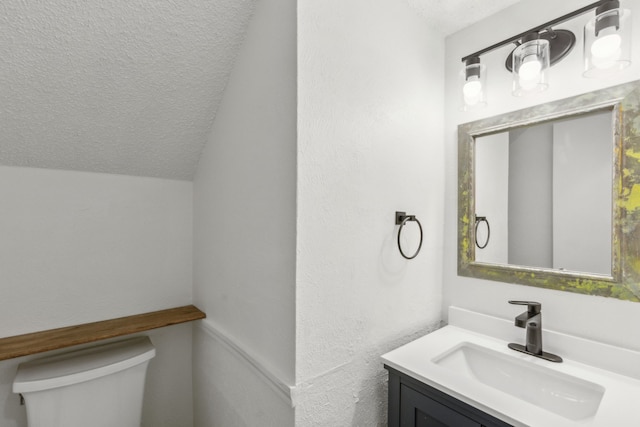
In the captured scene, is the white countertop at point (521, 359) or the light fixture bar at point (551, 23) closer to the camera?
the white countertop at point (521, 359)

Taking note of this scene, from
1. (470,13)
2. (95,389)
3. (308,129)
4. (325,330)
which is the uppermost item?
(470,13)

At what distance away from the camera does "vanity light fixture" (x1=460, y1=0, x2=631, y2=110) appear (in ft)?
3.10

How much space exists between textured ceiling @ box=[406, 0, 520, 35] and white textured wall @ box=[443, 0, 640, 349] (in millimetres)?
38

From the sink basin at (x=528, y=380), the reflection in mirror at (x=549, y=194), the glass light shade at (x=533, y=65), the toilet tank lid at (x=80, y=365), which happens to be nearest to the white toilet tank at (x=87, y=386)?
the toilet tank lid at (x=80, y=365)

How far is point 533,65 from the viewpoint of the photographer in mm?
1098

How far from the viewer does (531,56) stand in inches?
43.3

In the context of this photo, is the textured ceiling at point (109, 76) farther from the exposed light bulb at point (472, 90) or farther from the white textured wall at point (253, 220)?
the exposed light bulb at point (472, 90)

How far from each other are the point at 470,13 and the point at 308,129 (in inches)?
39.3

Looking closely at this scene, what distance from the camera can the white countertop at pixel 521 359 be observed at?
0.79 metres

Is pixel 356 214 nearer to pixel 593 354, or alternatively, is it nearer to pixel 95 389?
pixel 593 354

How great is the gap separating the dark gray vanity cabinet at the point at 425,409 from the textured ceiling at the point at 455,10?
145 centimetres

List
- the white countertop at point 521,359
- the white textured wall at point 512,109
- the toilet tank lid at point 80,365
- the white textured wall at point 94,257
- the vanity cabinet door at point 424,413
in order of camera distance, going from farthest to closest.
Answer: the white textured wall at point 94,257
the toilet tank lid at point 80,365
the white textured wall at point 512,109
the vanity cabinet door at point 424,413
the white countertop at point 521,359

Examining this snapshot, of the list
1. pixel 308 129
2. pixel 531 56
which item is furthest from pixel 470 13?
pixel 308 129

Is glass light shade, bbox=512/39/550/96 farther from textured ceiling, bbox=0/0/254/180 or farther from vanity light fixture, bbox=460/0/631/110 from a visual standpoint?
textured ceiling, bbox=0/0/254/180
